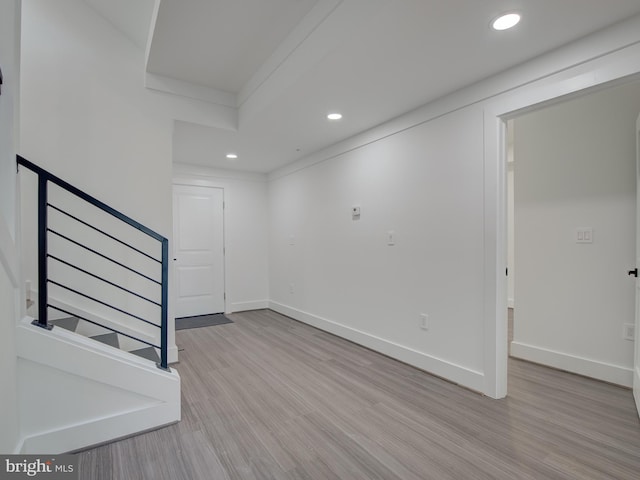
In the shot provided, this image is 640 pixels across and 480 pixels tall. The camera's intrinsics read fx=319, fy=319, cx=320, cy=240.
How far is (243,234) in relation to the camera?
5.26 metres

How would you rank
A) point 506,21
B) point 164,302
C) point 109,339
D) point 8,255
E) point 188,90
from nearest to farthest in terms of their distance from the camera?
point 8,255 < point 506,21 < point 164,302 < point 109,339 < point 188,90

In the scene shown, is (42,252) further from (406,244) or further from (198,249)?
(198,249)

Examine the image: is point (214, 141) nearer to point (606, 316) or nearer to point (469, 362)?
point (469, 362)

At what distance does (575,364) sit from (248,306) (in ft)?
13.9

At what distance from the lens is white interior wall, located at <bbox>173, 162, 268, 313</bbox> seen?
5078 mm

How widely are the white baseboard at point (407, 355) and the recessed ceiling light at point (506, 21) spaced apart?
225cm

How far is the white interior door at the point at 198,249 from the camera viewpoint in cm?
469

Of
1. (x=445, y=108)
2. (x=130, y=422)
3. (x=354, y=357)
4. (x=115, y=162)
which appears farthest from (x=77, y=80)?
(x=354, y=357)

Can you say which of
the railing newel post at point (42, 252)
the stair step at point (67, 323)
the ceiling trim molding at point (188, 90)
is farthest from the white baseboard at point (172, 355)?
the ceiling trim molding at point (188, 90)

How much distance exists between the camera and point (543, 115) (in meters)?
2.97

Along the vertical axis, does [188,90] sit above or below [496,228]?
above

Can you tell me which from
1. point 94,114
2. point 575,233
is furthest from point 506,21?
point 94,114

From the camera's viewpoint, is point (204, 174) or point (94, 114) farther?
point (204, 174)

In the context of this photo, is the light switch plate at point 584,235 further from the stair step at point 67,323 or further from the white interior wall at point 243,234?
the white interior wall at point 243,234
